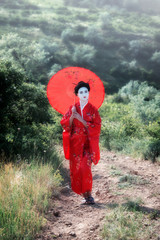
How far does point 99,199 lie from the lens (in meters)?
3.99

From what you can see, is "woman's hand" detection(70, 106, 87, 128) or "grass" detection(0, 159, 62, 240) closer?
"grass" detection(0, 159, 62, 240)

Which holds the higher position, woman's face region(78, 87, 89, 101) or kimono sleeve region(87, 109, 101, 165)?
woman's face region(78, 87, 89, 101)

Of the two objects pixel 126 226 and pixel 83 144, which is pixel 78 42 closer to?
pixel 83 144

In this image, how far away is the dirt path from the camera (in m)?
2.83

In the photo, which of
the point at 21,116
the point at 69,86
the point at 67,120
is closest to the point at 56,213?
the point at 67,120

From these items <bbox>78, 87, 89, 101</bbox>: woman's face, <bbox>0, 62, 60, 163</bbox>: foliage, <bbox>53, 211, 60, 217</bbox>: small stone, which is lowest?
<bbox>53, 211, 60, 217</bbox>: small stone

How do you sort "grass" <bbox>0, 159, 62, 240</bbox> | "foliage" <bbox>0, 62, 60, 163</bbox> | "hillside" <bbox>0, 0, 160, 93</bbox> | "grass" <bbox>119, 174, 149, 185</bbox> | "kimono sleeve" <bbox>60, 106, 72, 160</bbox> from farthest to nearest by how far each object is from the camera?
"hillside" <bbox>0, 0, 160, 93</bbox> → "foliage" <bbox>0, 62, 60, 163</bbox> → "grass" <bbox>119, 174, 149, 185</bbox> → "kimono sleeve" <bbox>60, 106, 72, 160</bbox> → "grass" <bbox>0, 159, 62, 240</bbox>

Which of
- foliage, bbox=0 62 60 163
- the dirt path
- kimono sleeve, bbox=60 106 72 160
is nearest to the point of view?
the dirt path

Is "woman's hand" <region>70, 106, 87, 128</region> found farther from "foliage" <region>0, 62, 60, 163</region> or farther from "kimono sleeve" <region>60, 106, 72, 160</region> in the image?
"foliage" <region>0, 62, 60, 163</region>

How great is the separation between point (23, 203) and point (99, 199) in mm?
1495

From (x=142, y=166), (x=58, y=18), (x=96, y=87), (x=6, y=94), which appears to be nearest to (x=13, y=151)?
(x=6, y=94)

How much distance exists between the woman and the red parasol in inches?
4.8

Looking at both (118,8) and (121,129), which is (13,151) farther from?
(118,8)

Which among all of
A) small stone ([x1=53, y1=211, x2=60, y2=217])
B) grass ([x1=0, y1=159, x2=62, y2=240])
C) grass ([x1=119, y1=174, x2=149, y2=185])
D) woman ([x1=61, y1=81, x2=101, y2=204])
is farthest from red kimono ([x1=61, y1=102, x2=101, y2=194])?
grass ([x1=119, y1=174, x2=149, y2=185])
